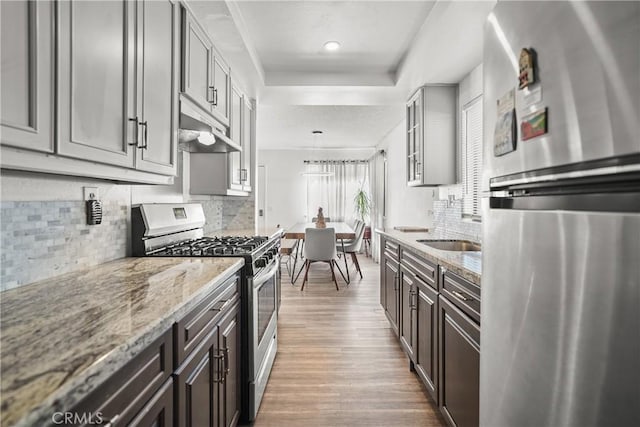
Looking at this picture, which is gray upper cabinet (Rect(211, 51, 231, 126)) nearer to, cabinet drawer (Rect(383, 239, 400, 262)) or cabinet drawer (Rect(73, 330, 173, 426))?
cabinet drawer (Rect(383, 239, 400, 262))

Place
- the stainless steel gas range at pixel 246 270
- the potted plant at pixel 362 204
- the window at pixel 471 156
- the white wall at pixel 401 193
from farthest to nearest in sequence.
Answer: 1. the potted plant at pixel 362 204
2. the white wall at pixel 401 193
3. the window at pixel 471 156
4. the stainless steel gas range at pixel 246 270

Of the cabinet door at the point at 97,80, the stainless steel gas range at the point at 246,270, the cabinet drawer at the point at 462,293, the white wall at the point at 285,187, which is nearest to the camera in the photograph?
the cabinet door at the point at 97,80

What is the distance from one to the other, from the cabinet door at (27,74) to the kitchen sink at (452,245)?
7.78ft

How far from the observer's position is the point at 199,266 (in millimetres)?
1589

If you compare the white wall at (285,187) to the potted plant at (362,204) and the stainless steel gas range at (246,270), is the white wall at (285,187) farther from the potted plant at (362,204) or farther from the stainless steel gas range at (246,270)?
the stainless steel gas range at (246,270)

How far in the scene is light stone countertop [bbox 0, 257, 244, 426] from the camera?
0.55 metres

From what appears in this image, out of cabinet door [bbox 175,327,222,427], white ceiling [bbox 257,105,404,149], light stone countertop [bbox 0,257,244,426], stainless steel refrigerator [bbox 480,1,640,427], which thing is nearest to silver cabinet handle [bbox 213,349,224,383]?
cabinet door [bbox 175,327,222,427]

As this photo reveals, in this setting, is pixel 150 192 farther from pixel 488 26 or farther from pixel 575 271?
pixel 575 271

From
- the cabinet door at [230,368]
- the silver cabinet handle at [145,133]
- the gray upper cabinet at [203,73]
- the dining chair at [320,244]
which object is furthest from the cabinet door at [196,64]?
the dining chair at [320,244]

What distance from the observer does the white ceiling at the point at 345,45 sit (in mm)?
2354

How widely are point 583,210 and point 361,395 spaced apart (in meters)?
1.90

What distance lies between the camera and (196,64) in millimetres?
2078

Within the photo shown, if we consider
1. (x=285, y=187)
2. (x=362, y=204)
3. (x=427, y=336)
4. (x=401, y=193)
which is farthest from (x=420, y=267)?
(x=285, y=187)

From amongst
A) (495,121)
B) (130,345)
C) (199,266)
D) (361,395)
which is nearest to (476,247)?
(361,395)
